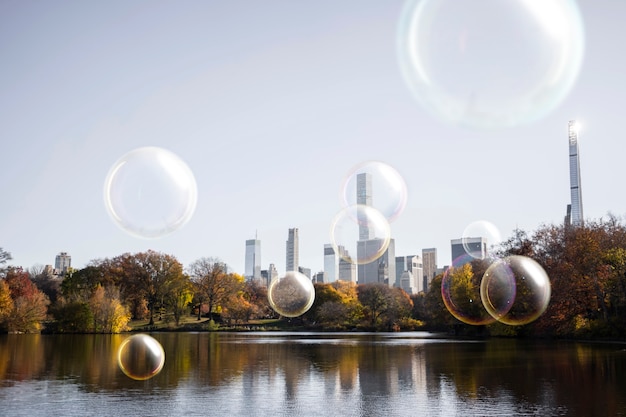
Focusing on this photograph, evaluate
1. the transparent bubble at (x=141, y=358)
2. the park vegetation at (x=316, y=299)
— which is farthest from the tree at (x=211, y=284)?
the transparent bubble at (x=141, y=358)

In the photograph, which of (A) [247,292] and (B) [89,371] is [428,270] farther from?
(B) [89,371]

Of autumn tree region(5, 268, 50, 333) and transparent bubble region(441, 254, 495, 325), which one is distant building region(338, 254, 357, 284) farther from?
autumn tree region(5, 268, 50, 333)

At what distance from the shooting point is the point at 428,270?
19550cm

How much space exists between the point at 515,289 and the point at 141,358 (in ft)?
134

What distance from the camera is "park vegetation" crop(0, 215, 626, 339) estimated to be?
60094mm

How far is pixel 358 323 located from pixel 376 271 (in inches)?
1126

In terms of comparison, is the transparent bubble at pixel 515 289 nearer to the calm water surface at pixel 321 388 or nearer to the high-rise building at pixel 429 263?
the calm water surface at pixel 321 388

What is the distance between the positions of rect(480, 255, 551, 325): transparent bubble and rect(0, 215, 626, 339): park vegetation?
2.72m

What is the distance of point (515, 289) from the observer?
5472cm

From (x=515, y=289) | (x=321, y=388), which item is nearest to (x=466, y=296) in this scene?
(x=515, y=289)

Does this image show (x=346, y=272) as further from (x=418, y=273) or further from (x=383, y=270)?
(x=418, y=273)

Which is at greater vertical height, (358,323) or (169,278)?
(169,278)

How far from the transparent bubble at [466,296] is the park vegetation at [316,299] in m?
0.50

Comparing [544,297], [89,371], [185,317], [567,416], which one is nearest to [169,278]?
[185,317]
